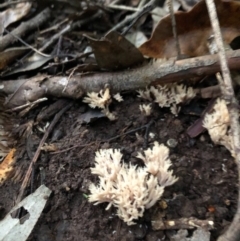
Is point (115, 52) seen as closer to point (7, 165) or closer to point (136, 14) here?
point (136, 14)

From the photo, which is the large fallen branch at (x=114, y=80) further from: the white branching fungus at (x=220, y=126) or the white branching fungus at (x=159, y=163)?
the white branching fungus at (x=159, y=163)

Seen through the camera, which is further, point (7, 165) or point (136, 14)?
point (136, 14)

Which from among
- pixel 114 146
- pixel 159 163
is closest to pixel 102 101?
A: pixel 114 146

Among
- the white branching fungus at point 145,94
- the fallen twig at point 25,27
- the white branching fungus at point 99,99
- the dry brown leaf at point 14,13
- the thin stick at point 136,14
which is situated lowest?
the white branching fungus at point 145,94

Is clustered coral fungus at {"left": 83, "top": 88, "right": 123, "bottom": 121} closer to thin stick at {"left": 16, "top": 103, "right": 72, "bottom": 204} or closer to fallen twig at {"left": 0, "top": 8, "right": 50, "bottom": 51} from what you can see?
thin stick at {"left": 16, "top": 103, "right": 72, "bottom": 204}

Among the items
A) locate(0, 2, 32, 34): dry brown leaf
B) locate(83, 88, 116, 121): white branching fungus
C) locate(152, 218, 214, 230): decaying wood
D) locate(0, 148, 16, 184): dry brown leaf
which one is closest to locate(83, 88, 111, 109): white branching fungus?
locate(83, 88, 116, 121): white branching fungus

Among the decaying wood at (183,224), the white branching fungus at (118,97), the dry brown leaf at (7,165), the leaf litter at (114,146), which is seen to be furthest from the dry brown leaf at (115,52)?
the decaying wood at (183,224)

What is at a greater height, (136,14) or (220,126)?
(136,14)
